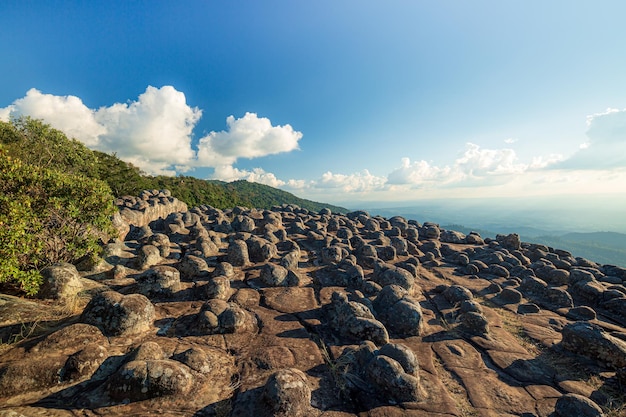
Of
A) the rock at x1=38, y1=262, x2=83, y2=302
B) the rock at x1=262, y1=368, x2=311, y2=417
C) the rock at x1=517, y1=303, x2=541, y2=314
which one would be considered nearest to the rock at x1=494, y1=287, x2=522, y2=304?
the rock at x1=517, y1=303, x2=541, y2=314

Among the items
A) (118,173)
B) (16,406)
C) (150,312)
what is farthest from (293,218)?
(118,173)

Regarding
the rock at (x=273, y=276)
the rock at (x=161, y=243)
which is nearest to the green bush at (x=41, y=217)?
the rock at (x=161, y=243)

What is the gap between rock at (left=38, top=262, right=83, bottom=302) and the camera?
9133 millimetres

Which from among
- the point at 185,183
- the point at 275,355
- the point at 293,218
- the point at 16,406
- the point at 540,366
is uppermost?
the point at 185,183

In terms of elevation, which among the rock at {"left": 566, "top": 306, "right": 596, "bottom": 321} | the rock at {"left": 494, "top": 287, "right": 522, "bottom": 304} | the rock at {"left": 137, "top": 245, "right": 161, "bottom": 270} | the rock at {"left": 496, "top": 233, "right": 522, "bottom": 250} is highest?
the rock at {"left": 137, "top": 245, "right": 161, "bottom": 270}

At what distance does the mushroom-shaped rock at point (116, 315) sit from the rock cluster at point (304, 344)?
0.11 feet

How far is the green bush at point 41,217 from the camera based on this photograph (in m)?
8.08

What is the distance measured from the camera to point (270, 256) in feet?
52.3

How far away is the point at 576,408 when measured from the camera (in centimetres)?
610

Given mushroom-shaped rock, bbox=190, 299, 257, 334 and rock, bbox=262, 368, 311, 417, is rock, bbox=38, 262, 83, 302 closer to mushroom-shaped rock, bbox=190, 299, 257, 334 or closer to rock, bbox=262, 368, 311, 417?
mushroom-shaped rock, bbox=190, 299, 257, 334

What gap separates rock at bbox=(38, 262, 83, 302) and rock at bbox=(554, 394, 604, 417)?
14455 millimetres

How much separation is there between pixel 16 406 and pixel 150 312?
11.2 ft

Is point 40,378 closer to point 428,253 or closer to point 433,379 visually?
point 433,379

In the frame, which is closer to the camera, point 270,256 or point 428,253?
point 270,256
